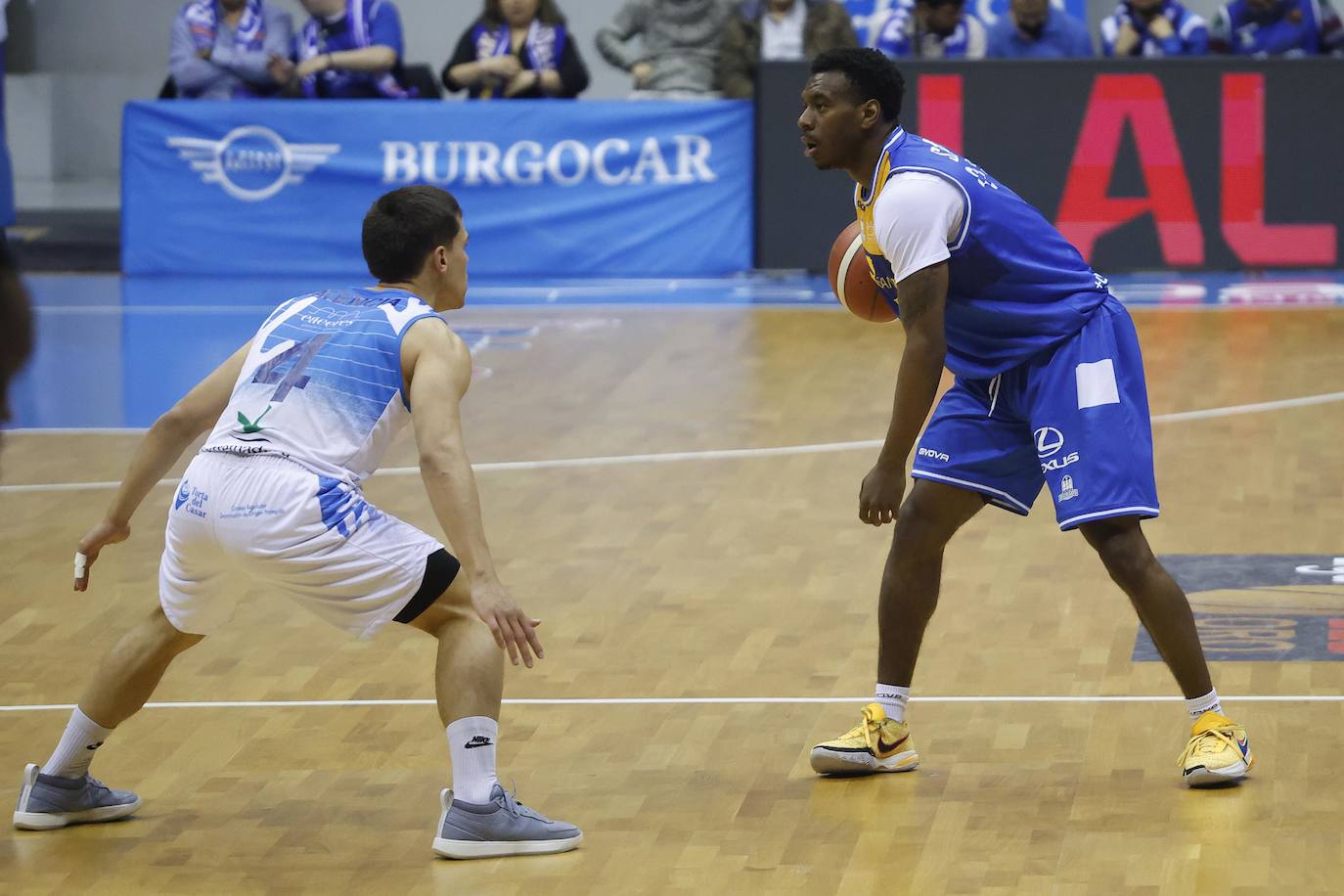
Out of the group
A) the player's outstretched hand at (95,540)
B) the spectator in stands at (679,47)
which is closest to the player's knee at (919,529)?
the player's outstretched hand at (95,540)

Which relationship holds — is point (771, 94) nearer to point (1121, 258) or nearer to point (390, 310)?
point (1121, 258)

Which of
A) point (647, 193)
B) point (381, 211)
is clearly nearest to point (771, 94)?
point (647, 193)

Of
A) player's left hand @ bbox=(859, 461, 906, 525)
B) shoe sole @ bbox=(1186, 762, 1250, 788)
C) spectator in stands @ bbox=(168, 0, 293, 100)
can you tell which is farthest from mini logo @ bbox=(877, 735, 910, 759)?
spectator in stands @ bbox=(168, 0, 293, 100)

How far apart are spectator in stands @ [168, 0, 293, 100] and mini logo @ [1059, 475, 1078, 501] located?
12.6m

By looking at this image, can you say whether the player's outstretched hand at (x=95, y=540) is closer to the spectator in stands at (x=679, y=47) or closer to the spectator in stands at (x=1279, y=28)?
the spectator in stands at (x=679, y=47)

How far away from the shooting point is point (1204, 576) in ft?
25.1

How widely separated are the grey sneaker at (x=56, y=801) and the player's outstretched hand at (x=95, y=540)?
0.48 m

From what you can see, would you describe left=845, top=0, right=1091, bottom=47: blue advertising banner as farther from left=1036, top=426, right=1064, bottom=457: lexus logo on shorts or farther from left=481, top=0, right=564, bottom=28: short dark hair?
left=1036, top=426, right=1064, bottom=457: lexus logo on shorts

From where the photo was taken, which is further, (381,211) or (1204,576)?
(1204,576)

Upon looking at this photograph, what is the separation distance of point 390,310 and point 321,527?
1.81 ft

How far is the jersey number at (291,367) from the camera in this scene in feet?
16.5

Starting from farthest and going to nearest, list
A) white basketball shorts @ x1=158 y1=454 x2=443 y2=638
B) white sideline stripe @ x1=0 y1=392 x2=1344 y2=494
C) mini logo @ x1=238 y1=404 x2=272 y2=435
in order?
white sideline stripe @ x1=0 y1=392 x2=1344 y2=494 < mini logo @ x1=238 y1=404 x2=272 y2=435 < white basketball shorts @ x1=158 y1=454 x2=443 y2=638

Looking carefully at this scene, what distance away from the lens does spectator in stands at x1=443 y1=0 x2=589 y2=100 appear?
1672 centimetres

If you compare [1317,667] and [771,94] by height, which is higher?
[771,94]
